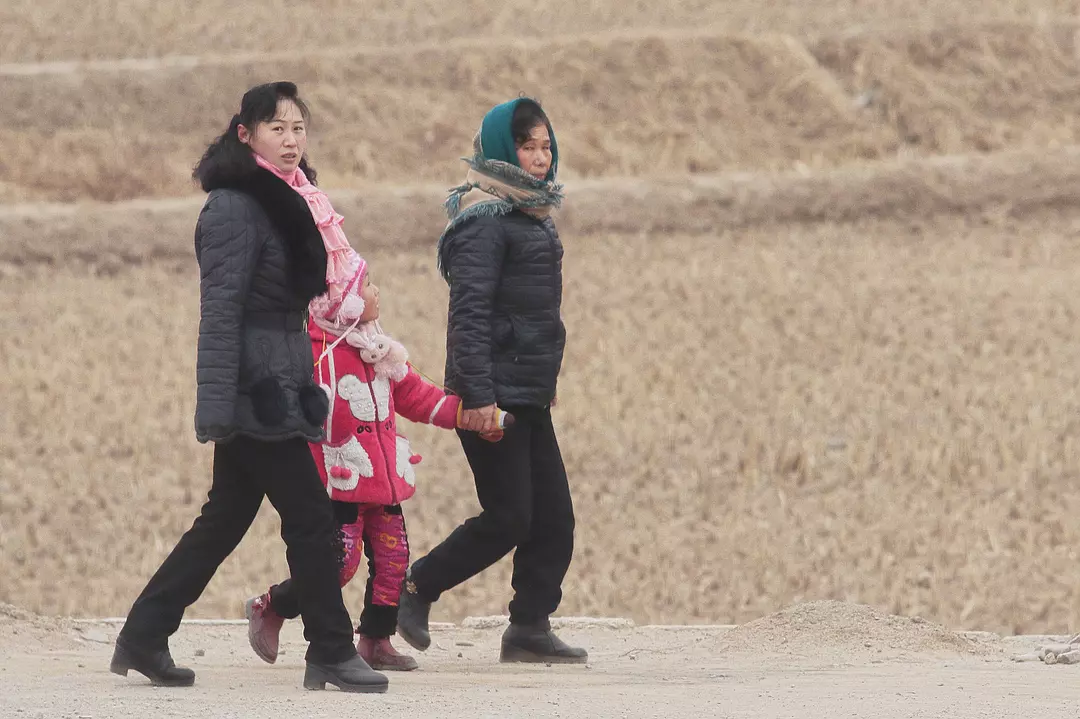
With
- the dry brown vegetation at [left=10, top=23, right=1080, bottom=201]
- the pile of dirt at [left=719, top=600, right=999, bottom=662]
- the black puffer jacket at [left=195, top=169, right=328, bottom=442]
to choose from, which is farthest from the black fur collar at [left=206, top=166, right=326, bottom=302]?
the dry brown vegetation at [left=10, top=23, right=1080, bottom=201]

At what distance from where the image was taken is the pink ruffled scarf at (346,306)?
5348mm

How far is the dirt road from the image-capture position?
15.3 ft

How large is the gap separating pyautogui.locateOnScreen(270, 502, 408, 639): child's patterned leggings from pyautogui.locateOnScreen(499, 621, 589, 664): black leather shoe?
49cm

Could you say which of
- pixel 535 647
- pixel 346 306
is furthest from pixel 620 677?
pixel 346 306

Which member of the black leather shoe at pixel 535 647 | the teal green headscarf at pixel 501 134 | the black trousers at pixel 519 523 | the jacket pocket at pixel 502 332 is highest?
the teal green headscarf at pixel 501 134

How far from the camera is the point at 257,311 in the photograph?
5039 mm

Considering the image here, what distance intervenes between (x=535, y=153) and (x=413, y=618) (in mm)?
→ 1612

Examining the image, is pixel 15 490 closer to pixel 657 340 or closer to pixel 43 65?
pixel 657 340

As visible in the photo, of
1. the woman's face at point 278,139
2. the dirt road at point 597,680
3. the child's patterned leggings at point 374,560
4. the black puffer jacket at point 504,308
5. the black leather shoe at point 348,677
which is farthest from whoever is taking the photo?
the black puffer jacket at point 504,308

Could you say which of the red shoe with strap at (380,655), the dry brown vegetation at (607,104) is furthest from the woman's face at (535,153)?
the dry brown vegetation at (607,104)

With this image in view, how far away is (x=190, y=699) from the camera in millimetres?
4836

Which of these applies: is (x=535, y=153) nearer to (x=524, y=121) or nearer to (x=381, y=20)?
(x=524, y=121)

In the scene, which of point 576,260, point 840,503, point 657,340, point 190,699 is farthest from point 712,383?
point 190,699

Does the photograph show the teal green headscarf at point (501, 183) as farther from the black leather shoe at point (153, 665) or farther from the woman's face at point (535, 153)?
the black leather shoe at point (153, 665)
